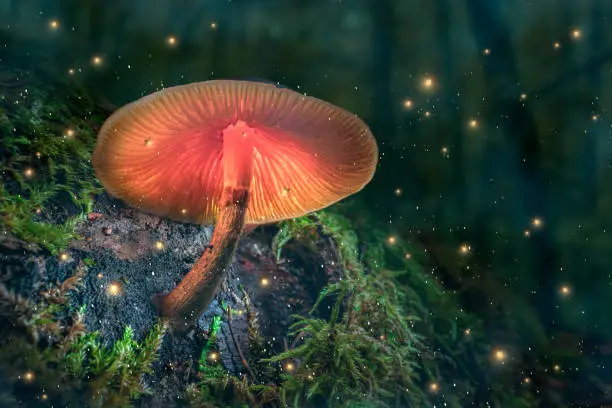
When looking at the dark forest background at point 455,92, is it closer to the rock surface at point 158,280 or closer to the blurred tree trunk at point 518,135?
the blurred tree trunk at point 518,135

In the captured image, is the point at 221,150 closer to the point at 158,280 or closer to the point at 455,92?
the point at 158,280

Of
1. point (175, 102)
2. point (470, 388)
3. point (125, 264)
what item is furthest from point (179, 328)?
point (470, 388)

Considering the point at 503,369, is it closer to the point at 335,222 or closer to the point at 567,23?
the point at 335,222

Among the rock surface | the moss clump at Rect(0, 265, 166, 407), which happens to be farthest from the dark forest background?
the moss clump at Rect(0, 265, 166, 407)

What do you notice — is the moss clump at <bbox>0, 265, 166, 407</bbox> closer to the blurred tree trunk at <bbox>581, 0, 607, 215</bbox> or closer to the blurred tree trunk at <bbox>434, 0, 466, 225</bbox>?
the blurred tree trunk at <bbox>434, 0, 466, 225</bbox>

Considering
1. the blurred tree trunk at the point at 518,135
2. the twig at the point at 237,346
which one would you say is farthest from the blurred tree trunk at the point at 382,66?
the twig at the point at 237,346
